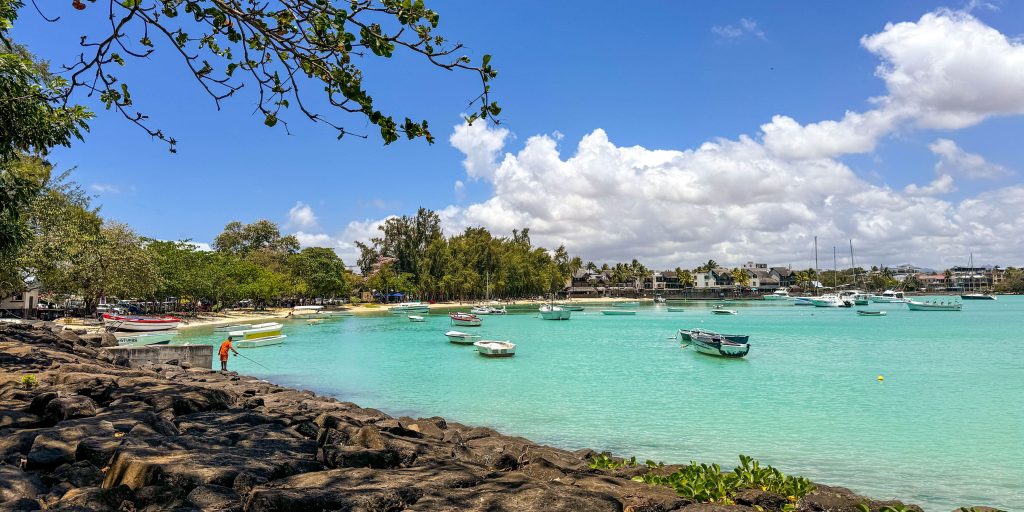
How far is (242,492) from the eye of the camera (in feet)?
16.1

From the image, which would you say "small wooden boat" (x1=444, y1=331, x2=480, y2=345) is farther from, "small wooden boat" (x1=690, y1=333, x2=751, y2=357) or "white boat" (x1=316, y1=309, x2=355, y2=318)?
"white boat" (x1=316, y1=309, x2=355, y2=318)

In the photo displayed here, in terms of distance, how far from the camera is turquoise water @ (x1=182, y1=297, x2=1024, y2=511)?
43.0 feet

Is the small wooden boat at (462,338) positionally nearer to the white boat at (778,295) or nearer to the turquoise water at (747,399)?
the turquoise water at (747,399)

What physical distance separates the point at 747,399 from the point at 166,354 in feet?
74.2

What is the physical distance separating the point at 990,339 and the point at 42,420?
60.1 m

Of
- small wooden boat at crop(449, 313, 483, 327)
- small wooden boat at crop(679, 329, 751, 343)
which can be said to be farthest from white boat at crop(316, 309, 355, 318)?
small wooden boat at crop(679, 329, 751, 343)

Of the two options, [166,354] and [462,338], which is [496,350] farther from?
[166,354]

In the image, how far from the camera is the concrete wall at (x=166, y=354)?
2146 centimetres

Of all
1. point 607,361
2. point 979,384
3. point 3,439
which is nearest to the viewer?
point 3,439

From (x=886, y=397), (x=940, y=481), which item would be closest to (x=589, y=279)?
(x=886, y=397)

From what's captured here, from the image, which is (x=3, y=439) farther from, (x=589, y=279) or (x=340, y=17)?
(x=589, y=279)

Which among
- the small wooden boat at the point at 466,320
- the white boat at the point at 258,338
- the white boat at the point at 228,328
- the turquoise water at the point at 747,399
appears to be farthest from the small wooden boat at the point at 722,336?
the white boat at the point at 228,328

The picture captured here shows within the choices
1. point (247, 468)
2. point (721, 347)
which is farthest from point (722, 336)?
point (247, 468)

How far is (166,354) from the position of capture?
74.4 ft
